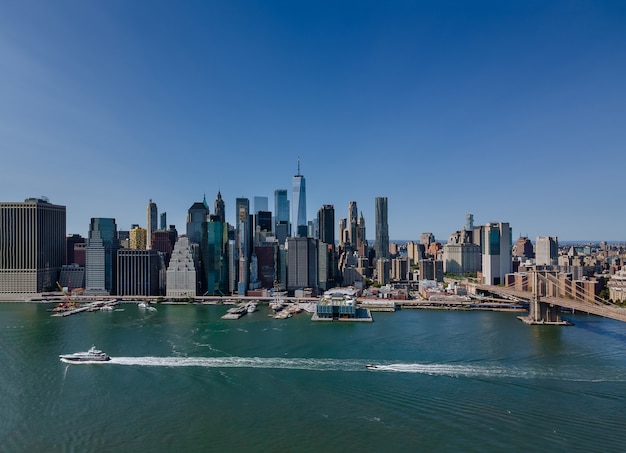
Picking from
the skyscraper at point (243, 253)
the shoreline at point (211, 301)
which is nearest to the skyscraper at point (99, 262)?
the shoreline at point (211, 301)

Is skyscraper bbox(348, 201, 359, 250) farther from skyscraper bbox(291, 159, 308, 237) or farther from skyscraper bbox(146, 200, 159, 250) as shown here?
skyscraper bbox(146, 200, 159, 250)

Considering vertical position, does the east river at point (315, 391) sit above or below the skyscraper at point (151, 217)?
below

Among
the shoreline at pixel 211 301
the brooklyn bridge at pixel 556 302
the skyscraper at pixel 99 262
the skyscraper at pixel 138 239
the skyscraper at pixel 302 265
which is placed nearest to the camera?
the brooklyn bridge at pixel 556 302

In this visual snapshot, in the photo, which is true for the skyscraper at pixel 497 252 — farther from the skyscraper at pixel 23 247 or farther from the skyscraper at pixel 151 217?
the skyscraper at pixel 151 217

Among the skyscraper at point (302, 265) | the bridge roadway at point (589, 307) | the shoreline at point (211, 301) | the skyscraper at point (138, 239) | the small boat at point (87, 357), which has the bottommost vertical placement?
the shoreline at point (211, 301)

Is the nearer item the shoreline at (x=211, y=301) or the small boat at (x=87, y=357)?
the small boat at (x=87, y=357)

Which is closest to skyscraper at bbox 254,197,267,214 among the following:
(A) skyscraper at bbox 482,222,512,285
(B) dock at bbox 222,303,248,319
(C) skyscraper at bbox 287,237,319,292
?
(C) skyscraper at bbox 287,237,319,292
